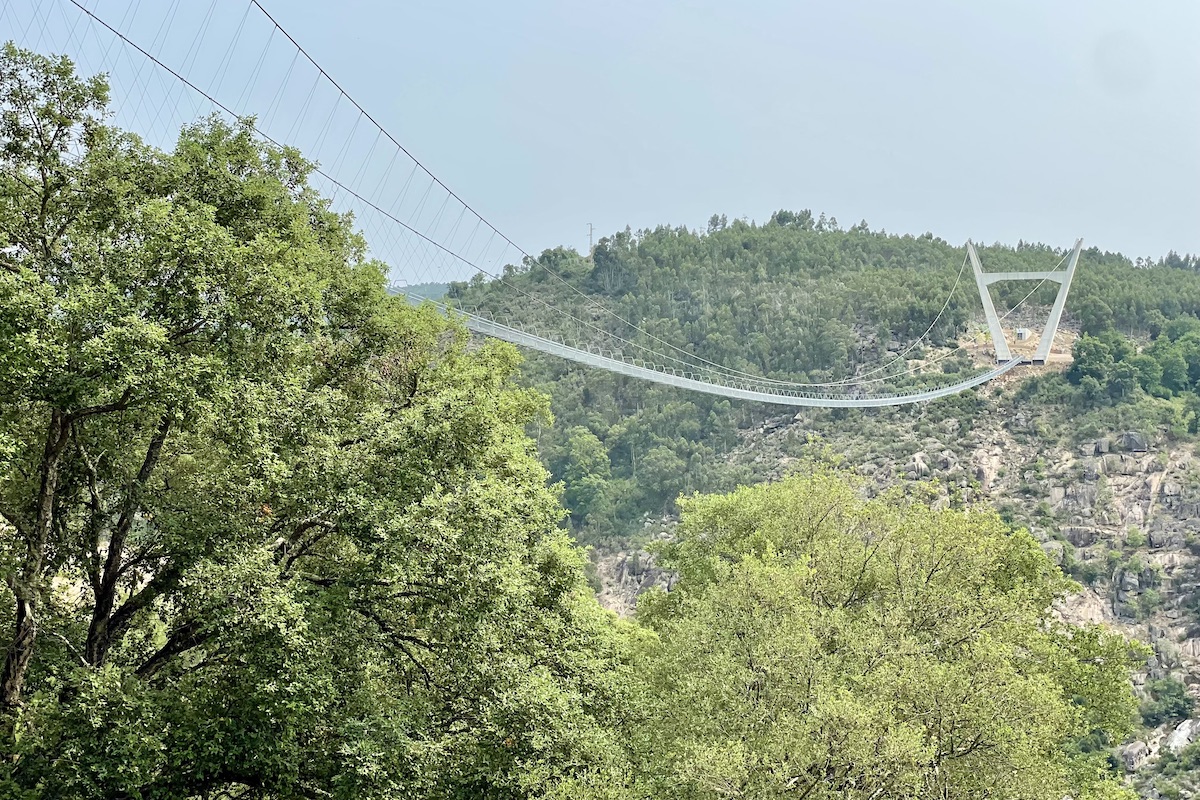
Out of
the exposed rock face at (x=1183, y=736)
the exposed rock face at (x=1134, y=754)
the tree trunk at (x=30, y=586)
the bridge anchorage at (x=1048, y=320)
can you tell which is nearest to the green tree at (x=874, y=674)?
the tree trunk at (x=30, y=586)

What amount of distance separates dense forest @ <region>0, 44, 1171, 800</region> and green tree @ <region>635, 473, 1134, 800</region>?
0.19ft

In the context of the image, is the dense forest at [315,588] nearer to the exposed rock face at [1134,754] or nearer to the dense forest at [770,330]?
the exposed rock face at [1134,754]

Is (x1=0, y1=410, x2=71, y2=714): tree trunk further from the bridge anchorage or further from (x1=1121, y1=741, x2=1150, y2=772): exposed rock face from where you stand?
the bridge anchorage

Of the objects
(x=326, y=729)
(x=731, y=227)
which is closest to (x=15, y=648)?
(x=326, y=729)

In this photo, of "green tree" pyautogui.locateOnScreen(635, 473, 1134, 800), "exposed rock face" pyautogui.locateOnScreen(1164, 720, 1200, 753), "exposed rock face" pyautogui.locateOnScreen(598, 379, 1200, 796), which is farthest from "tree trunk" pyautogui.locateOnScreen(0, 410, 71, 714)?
"exposed rock face" pyautogui.locateOnScreen(598, 379, 1200, 796)

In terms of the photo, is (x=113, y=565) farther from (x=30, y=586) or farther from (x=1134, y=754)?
(x=1134, y=754)

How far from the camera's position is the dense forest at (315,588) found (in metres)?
10.1

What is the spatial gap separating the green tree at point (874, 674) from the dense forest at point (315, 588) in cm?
6

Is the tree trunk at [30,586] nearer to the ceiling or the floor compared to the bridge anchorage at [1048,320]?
nearer to the floor

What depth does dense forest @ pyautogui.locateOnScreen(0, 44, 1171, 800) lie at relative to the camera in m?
10.1

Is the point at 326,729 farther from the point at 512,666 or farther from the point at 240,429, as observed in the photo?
the point at 240,429

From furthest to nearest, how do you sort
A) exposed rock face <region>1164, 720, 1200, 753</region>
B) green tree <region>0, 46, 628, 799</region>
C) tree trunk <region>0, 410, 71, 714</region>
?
1. exposed rock face <region>1164, 720, 1200, 753</region>
2. tree trunk <region>0, 410, 71, 714</region>
3. green tree <region>0, 46, 628, 799</region>

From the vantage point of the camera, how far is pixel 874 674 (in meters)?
13.4

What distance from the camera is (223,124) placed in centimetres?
1345
